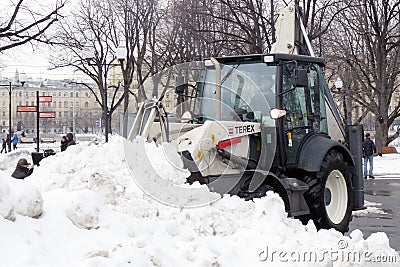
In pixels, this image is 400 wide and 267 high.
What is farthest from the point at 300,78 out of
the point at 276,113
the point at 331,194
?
the point at 331,194

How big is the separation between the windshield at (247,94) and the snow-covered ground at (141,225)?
1.75 metres

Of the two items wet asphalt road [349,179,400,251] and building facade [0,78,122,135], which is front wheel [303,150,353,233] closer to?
wet asphalt road [349,179,400,251]

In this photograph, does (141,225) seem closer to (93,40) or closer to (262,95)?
(262,95)

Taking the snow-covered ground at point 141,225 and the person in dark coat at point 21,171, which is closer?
the snow-covered ground at point 141,225

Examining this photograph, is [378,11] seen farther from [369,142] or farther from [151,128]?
[151,128]

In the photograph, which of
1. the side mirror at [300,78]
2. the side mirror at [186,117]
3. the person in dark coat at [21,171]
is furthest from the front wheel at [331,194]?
the person in dark coat at [21,171]

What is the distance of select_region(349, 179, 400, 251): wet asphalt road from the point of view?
10.2 m

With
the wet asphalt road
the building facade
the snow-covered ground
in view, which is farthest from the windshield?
the building facade

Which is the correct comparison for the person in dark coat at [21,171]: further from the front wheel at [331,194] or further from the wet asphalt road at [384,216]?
the wet asphalt road at [384,216]

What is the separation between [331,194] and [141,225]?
16.7 feet

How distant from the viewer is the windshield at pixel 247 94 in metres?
9.01

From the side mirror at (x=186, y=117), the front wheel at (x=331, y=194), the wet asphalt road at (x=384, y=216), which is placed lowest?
the wet asphalt road at (x=384, y=216)

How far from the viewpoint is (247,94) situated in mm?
9062

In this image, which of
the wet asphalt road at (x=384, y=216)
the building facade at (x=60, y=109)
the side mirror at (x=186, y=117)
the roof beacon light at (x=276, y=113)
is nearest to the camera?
the roof beacon light at (x=276, y=113)
